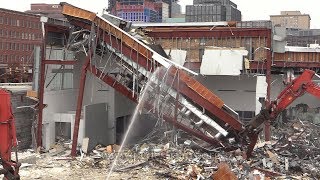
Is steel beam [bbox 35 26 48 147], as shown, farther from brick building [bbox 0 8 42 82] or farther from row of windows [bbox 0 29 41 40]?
row of windows [bbox 0 29 41 40]

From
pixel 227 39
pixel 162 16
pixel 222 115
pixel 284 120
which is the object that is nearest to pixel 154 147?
pixel 222 115

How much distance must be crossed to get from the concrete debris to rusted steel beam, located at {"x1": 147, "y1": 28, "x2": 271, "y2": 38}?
6.59 metres

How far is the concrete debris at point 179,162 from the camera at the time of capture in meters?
16.0

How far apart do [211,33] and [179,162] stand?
9.99m

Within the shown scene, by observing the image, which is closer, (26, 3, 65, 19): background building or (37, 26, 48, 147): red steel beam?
(37, 26, 48, 147): red steel beam

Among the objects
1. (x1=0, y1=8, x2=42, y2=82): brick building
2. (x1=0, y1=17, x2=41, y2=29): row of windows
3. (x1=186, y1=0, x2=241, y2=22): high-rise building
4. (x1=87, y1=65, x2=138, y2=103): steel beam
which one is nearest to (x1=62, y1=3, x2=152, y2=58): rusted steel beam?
(x1=87, y1=65, x2=138, y2=103): steel beam

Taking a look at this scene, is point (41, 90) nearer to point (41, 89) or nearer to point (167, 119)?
point (41, 89)

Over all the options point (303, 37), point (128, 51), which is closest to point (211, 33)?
point (128, 51)

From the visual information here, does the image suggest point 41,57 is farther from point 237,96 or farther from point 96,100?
point 237,96

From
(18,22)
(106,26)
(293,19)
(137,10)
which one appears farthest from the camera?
(293,19)

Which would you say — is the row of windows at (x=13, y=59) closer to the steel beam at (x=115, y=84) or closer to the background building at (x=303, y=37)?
the background building at (x=303, y=37)

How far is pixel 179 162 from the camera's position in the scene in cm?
1750

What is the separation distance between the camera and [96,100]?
23.6 m

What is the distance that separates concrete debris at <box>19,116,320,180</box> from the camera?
52.5 ft
